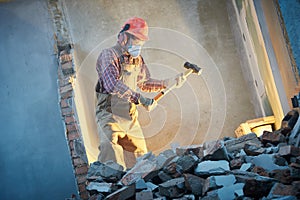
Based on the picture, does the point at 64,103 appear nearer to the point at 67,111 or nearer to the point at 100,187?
the point at 67,111

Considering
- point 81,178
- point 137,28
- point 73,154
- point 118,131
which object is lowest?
point 81,178

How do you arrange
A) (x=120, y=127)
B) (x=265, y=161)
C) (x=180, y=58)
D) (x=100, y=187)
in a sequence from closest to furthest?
(x=265, y=161) < (x=100, y=187) < (x=120, y=127) < (x=180, y=58)

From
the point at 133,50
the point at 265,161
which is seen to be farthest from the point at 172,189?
the point at 133,50

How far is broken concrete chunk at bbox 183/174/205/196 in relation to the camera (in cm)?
304

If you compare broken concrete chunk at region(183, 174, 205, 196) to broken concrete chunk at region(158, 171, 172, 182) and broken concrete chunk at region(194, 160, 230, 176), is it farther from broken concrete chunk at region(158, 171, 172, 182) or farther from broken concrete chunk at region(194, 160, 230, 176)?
broken concrete chunk at region(158, 171, 172, 182)

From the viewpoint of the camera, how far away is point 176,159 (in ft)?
11.6

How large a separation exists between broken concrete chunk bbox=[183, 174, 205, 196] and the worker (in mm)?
1704

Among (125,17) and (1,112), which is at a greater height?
(125,17)

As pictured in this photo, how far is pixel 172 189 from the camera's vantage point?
10.2 ft

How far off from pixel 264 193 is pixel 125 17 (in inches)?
141

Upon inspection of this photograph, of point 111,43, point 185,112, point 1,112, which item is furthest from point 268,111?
point 1,112

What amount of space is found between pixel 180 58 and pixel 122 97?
1.34m

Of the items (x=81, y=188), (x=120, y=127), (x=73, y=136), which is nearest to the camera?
(x=81, y=188)

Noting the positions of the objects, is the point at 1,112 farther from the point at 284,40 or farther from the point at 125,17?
the point at 284,40
